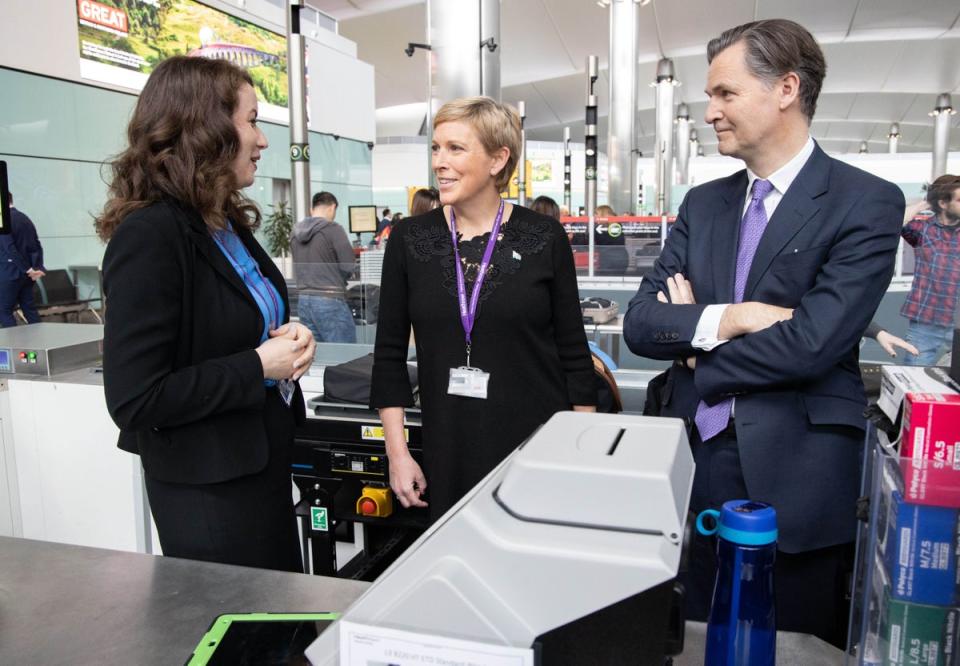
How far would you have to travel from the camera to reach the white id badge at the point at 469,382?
1671 mm

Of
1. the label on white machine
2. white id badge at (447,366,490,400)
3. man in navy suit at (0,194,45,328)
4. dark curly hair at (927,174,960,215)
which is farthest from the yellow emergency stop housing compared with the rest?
man in navy suit at (0,194,45,328)

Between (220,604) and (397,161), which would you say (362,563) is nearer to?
(220,604)

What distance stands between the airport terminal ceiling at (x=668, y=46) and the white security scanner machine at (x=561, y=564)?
38.7 feet

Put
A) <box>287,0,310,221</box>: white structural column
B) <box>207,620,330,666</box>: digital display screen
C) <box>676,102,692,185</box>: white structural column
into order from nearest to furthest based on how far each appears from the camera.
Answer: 1. <box>207,620,330,666</box>: digital display screen
2. <box>287,0,310,221</box>: white structural column
3. <box>676,102,692,185</box>: white structural column

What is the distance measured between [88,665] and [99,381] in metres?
1.75

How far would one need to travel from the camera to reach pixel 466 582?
59cm

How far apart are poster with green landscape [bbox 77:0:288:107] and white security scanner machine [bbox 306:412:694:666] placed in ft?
25.6

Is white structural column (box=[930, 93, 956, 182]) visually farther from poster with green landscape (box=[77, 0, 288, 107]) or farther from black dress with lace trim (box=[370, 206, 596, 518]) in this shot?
black dress with lace trim (box=[370, 206, 596, 518])

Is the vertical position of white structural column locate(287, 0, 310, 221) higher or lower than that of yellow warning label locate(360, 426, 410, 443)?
higher

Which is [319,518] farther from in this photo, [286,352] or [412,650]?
[412,650]

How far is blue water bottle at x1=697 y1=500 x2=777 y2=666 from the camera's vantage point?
0.70 m

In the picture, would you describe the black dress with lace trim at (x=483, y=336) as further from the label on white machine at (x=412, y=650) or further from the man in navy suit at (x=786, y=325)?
the label on white machine at (x=412, y=650)

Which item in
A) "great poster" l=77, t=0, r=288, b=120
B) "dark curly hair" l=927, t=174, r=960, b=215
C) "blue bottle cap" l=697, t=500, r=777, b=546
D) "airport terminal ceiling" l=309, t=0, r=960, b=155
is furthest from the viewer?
"airport terminal ceiling" l=309, t=0, r=960, b=155

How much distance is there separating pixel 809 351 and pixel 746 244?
262mm
